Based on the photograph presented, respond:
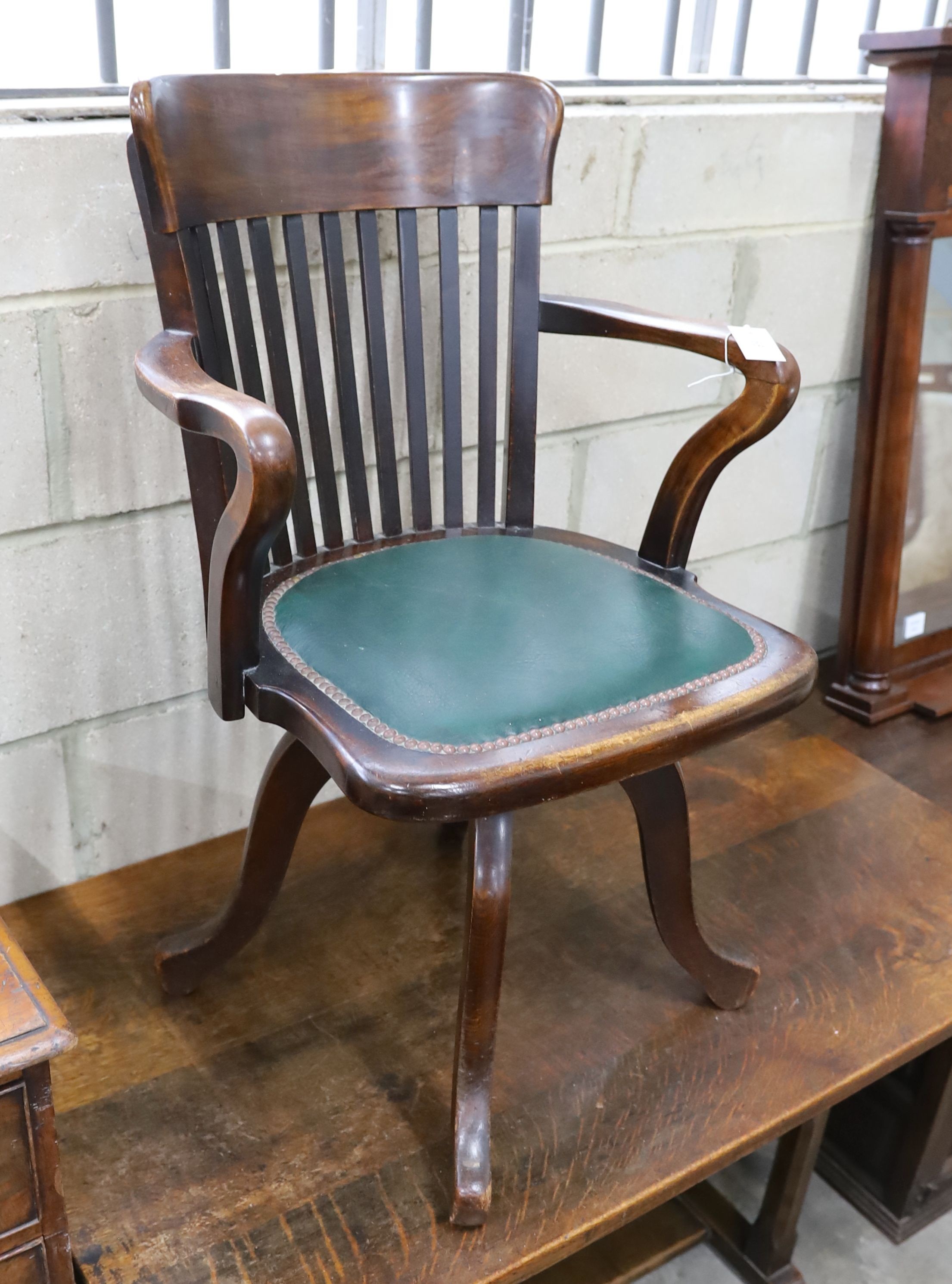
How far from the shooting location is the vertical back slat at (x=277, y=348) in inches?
46.2

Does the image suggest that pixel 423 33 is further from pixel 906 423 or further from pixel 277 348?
pixel 906 423

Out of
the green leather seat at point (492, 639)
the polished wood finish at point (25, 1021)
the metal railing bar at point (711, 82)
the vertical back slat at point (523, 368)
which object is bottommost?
the polished wood finish at point (25, 1021)

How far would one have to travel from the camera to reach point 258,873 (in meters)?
1.25

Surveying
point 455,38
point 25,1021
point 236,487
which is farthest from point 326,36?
point 25,1021

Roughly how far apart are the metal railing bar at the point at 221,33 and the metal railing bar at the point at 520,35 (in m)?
0.39

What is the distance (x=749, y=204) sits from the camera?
171 cm

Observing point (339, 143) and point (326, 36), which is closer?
point (339, 143)

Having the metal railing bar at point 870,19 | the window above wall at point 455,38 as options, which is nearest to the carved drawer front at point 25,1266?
the window above wall at point 455,38

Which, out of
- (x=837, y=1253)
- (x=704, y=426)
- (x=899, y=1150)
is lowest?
(x=837, y=1253)

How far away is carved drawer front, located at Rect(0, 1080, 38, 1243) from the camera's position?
0.84 m

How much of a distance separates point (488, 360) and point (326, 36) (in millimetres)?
529

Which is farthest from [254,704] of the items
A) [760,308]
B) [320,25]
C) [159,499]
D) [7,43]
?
[760,308]

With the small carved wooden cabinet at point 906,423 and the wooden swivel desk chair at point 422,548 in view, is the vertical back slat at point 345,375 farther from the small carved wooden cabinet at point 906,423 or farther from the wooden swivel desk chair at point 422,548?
the small carved wooden cabinet at point 906,423

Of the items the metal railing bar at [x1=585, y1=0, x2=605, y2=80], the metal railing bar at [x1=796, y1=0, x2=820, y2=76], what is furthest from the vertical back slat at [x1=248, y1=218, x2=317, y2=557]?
the metal railing bar at [x1=796, y1=0, x2=820, y2=76]
